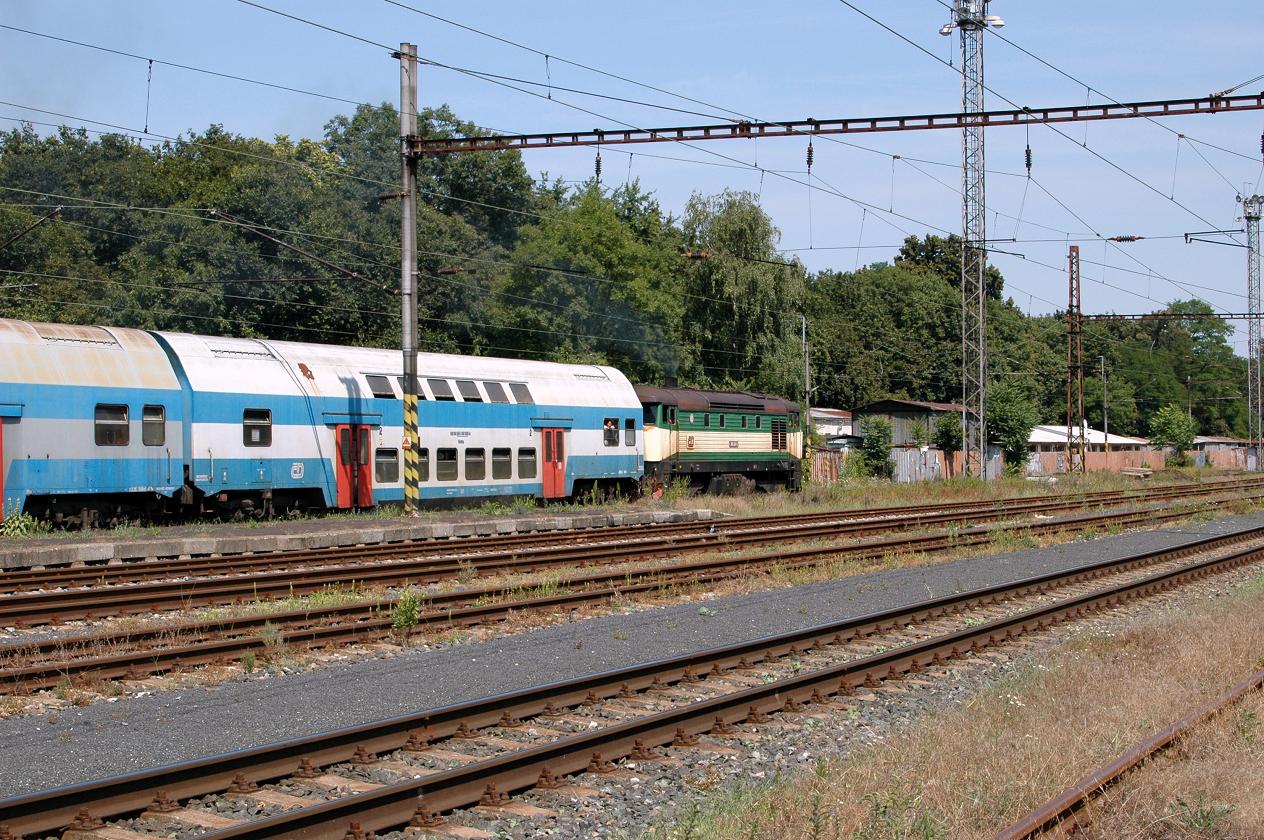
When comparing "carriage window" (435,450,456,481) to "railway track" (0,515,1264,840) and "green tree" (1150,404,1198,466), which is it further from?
"green tree" (1150,404,1198,466)

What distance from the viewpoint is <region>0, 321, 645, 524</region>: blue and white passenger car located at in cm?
2091

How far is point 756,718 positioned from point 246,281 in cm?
4099

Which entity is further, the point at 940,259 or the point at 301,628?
the point at 940,259

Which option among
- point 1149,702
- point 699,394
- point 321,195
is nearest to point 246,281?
point 321,195

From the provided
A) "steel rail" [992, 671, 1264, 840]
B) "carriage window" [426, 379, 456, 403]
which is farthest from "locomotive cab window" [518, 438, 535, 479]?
"steel rail" [992, 671, 1264, 840]

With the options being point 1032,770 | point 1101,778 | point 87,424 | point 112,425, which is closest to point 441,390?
point 112,425

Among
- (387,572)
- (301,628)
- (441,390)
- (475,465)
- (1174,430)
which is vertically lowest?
(301,628)

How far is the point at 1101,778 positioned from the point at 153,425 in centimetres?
1927

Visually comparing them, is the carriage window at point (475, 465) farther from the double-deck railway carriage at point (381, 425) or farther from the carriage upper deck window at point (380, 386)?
the carriage upper deck window at point (380, 386)

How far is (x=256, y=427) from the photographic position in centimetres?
2364

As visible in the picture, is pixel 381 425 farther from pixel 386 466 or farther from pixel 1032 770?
pixel 1032 770

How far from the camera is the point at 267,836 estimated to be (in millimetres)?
5938

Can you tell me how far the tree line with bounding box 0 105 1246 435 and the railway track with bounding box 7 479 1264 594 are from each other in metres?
12.9

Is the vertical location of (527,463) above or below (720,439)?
below
